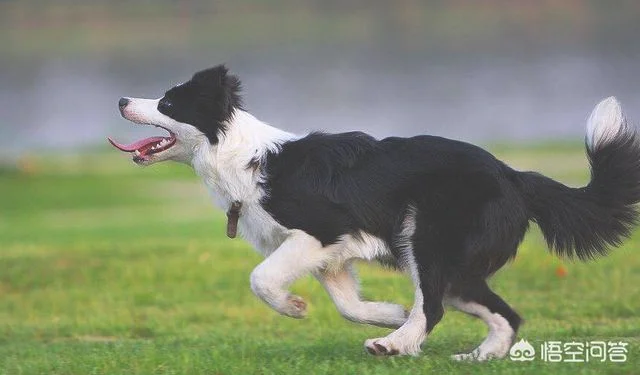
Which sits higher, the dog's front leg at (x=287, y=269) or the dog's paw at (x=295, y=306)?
the dog's front leg at (x=287, y=269)

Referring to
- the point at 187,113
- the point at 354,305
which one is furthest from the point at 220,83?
the point at 354,305

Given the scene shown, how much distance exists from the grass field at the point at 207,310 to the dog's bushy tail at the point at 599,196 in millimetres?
218

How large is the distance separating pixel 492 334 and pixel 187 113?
2.23m

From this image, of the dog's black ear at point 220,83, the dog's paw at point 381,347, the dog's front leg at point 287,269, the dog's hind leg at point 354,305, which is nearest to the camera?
the dog's paw at point 381,347

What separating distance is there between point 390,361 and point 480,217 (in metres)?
0.95

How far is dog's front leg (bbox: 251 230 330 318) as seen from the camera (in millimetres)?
6461

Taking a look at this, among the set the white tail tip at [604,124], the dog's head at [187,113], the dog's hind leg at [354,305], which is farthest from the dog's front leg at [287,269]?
the white tail tip at [604,124]

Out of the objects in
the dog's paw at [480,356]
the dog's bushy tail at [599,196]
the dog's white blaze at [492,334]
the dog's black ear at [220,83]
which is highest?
the dog's black ear at [220,83]

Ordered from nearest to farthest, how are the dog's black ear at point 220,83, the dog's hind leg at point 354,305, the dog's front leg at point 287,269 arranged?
the dog's front leg at point 287,269, the dog's hind leg at point 354,305, the dog's black ear at point 220,83

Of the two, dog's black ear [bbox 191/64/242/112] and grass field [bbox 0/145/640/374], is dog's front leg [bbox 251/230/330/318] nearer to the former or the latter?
grass field [bbox 0/145/640/374]

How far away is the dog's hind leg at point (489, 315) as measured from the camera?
20.9ft

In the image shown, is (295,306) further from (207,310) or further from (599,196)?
(207,310)

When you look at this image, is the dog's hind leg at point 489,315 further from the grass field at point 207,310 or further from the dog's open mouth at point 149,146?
the dog's open mouth at point 149,146

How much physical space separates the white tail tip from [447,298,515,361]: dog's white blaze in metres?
1.14
